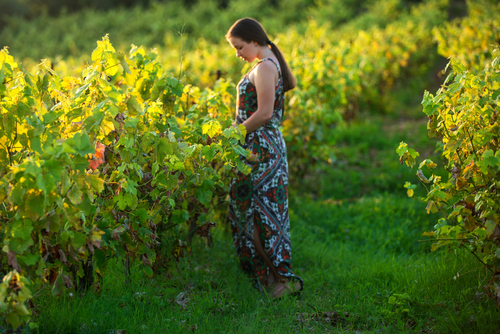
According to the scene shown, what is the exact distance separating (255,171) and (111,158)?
3.46 ft

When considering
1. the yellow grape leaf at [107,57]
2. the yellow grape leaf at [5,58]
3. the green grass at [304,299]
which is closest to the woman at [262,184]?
the green grass at [304,299]

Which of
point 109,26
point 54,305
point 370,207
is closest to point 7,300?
point 54,305

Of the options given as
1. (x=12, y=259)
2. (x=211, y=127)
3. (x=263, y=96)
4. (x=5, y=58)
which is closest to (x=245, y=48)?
(x=263, y=96)

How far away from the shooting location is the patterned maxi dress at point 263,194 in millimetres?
3264

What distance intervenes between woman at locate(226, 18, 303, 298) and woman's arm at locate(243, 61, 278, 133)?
3 cm

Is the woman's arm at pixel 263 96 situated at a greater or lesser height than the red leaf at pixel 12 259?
greater

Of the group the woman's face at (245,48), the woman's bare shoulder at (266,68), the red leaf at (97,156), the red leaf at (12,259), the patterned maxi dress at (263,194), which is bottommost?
the patterned maxi dress at (263,194)

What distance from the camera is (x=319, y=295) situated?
3254 mm

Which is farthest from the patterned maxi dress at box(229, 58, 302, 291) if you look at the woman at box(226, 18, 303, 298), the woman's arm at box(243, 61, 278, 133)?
the woman's arm at box(243, 61, 278, 133)

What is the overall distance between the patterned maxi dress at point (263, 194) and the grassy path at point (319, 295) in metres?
0.25

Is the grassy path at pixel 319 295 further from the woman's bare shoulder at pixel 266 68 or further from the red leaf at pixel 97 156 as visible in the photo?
the woman's bare shoulder at pixel 266 68

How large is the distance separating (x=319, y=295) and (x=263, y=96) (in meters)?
1.48

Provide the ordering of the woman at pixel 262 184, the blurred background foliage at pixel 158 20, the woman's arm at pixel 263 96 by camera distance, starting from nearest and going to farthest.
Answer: the woman's arm at pixel 263 96, the woman at pixel 262 184, the blurred background foliage at pixel 158 20

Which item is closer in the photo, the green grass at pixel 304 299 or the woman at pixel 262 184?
the green grass at pixel 304 299
